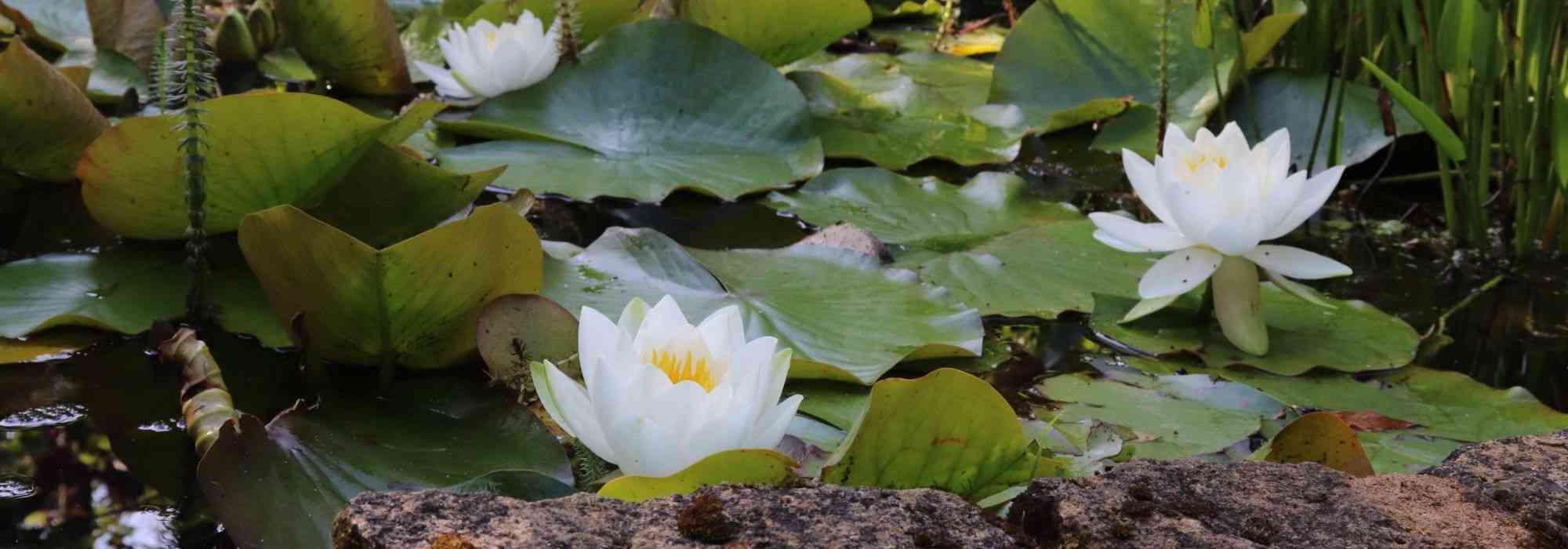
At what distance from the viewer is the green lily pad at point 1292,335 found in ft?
5.23

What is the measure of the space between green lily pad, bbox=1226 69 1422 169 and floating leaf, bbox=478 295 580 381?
1694mm

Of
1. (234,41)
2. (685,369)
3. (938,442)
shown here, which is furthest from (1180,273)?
(234,41)

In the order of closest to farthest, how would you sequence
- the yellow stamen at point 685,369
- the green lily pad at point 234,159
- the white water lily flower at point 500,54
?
the yellow stamen at point 685,369, the green lily pad at point 234,159, the white water lily flower at point 500,54

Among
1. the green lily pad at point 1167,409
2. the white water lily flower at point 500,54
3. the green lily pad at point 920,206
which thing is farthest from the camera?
the white water lily flower at point 500,54

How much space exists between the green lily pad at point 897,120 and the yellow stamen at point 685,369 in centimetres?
139

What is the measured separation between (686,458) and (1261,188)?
93cm

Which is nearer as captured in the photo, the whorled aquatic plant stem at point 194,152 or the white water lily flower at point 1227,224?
the whorled aquatic plant stem at point 194,152

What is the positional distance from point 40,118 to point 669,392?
3.90ft

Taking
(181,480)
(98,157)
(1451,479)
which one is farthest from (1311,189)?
(98,157)

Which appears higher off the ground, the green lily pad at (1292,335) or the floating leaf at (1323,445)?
the floating leaf at (1323,445)

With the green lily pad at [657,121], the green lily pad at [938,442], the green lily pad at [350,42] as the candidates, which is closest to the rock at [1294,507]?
the green lily pad at [938,442]

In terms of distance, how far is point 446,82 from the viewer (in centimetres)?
251

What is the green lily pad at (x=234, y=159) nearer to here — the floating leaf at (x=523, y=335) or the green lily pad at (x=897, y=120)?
the floating leaf at (x=523, y=335)

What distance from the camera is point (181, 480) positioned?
1.16 metres
